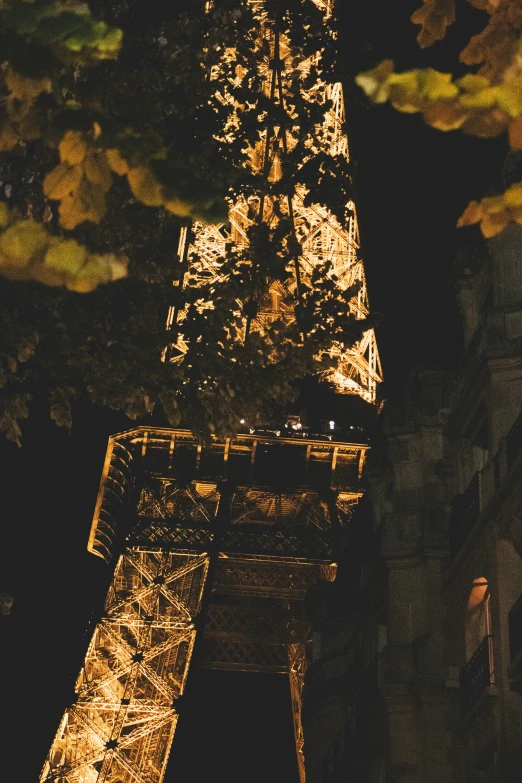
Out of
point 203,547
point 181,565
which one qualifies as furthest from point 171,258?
point 181,565

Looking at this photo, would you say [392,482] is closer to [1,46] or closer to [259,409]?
[259,409]

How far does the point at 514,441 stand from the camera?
73.1 feet

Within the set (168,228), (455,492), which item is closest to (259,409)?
(168,228)

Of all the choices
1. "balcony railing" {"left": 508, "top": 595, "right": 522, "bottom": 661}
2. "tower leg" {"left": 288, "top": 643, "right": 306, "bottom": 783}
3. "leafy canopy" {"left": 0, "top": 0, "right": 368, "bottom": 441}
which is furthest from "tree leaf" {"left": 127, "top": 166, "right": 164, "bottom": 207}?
"tower leg" {"left": 288, "top": 643, "right": 306, "bottom": 783}

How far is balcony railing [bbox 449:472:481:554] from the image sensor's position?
80.0 ft

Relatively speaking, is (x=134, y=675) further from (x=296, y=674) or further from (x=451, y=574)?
(x=451, y=574)

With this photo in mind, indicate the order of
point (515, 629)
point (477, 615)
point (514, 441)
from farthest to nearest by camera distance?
point (477, 615), point (514, 441), point (515, 629)

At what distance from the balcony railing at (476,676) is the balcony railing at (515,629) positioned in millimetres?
1398

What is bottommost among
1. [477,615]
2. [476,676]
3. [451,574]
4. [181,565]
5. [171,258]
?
[476,676]

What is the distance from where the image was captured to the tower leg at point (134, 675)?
143 feet

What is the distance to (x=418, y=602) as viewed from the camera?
27.1m

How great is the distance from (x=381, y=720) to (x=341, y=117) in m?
20.5

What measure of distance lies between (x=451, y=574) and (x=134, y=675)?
22.3 meters

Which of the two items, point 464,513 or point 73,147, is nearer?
point 73,147
